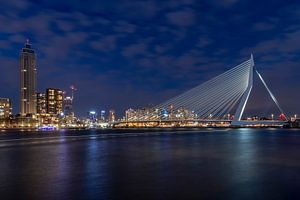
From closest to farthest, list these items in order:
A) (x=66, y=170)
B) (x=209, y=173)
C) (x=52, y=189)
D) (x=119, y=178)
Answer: (x=52, y=189)
(x=119, y=178)
(x=209, y=173)
(x=66, y=170)

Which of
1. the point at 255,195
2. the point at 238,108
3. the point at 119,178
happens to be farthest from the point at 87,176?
the point at 238,108

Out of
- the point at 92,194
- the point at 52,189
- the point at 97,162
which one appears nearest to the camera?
the point at 92,194

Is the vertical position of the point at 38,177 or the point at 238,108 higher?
the point at 238,108

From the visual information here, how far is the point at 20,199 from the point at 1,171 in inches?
308

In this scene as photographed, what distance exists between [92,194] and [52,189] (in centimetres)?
196

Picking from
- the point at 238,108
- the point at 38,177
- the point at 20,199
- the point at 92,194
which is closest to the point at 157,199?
the point at 92,194

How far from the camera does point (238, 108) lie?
81875 millimetres

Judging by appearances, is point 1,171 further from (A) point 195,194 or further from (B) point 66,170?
(A) point 195,194

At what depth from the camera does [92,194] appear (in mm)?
13461

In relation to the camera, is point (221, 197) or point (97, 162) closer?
point (221, 197)

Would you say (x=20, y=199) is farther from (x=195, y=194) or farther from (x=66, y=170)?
(x=66, y=170)

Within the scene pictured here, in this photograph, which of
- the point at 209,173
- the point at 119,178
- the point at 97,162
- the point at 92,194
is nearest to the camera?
the point at 92,194

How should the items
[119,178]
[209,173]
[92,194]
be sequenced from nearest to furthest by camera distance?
[92,194], [119,178], [209,173]

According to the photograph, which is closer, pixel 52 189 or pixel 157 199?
pixel 157 199
